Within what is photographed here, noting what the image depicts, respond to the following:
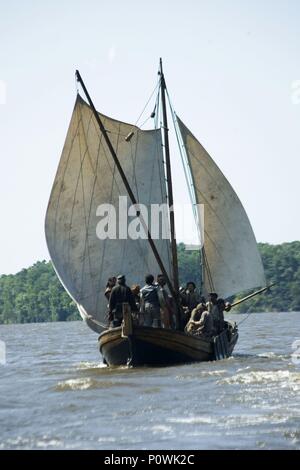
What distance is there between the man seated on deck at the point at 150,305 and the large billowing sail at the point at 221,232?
7224 mm

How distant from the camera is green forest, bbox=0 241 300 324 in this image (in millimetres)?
142500

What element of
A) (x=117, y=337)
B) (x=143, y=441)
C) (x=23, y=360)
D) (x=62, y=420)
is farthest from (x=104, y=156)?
(x=143, y=441)

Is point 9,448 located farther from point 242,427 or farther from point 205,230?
point 205,230

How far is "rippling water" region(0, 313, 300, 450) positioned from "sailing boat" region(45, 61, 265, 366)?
3141 mm

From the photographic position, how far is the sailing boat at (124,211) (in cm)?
3159

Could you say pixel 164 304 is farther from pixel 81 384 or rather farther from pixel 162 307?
pixel 81 384

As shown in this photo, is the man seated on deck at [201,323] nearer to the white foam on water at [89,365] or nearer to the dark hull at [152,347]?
the dark hull at [152,347]

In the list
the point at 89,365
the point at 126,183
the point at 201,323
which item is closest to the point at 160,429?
the point at 201,323

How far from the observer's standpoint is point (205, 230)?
34594 mm

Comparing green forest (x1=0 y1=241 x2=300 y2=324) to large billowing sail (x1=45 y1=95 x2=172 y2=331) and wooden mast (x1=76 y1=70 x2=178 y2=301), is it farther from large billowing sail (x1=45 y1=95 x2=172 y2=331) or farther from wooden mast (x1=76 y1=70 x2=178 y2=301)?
wooden mast (x1=76 y1=70 x2=178 y2=301)

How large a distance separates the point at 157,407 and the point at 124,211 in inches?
516

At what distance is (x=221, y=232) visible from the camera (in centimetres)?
3441

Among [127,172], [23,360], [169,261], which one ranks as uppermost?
[127,172]

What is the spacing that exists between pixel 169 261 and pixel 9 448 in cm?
1673
